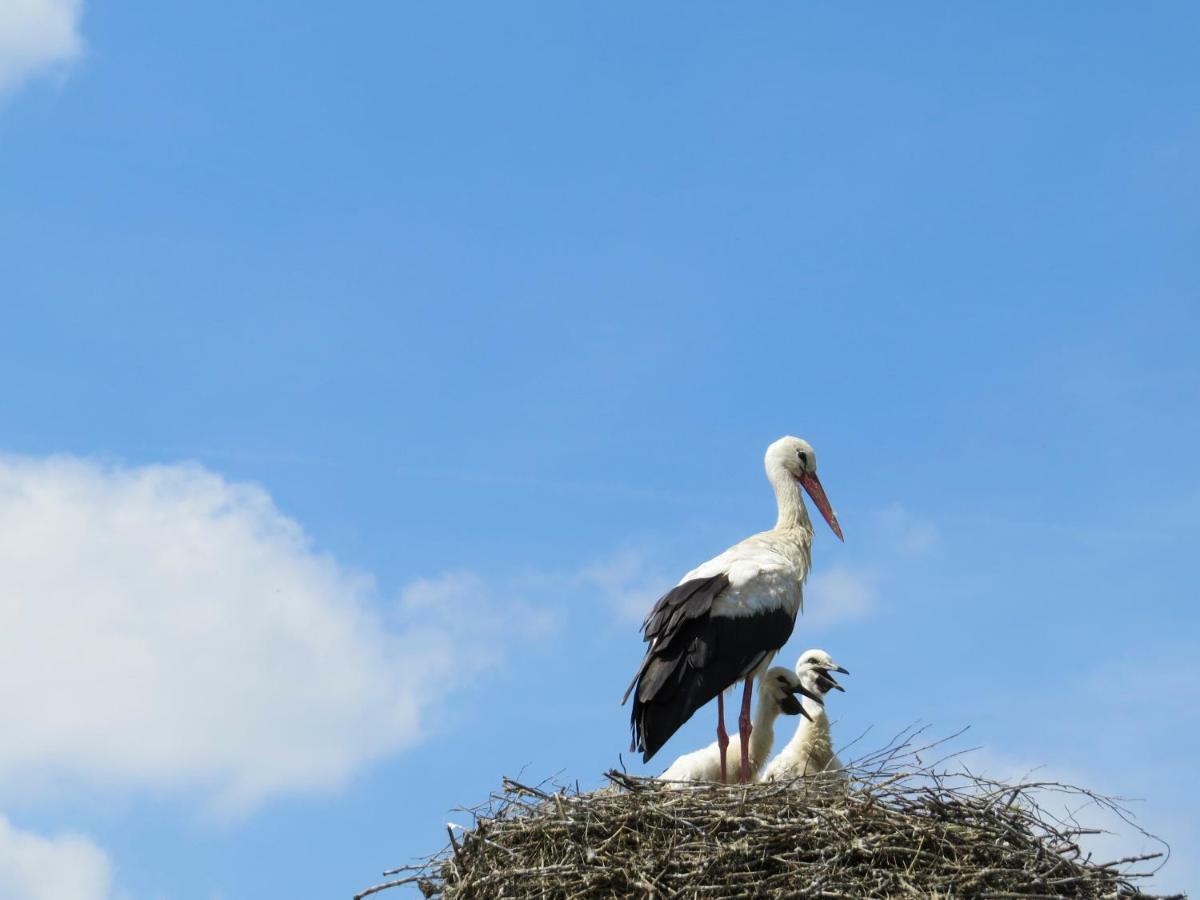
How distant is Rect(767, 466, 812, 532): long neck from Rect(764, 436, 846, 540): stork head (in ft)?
0.10

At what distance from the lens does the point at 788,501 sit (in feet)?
32.8

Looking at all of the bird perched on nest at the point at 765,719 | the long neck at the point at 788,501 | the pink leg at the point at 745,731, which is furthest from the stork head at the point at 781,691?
the long neck at the point at 788,501

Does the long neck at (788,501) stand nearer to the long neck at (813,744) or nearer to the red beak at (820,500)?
the red beak at (820,500)

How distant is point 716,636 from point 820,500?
1.59 m

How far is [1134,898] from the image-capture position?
7.36 metres

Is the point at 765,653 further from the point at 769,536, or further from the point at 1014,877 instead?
the point at 1014,877

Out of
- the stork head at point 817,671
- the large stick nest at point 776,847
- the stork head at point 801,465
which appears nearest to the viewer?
the large stick nest at point 776,847

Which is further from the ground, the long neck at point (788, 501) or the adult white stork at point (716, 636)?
the long neck at point (788, 501)

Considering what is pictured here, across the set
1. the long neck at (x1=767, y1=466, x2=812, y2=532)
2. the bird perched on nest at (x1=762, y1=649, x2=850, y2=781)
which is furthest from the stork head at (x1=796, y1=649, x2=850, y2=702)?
the long neck at (x1=767, y1=466, x2=812, y2=532)

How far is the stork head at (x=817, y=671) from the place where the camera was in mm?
9453

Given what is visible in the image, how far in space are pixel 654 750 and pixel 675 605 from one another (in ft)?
2.30

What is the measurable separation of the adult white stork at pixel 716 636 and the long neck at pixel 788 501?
0.40 m

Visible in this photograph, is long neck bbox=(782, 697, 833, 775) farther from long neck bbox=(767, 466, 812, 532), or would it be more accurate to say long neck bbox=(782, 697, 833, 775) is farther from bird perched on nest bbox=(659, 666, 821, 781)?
long neck bbox=(767, 466, 812, 532)

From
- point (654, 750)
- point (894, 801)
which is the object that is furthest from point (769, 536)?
point (894, 801)
